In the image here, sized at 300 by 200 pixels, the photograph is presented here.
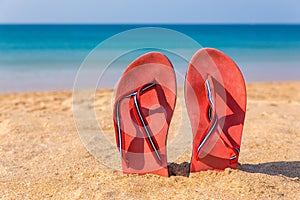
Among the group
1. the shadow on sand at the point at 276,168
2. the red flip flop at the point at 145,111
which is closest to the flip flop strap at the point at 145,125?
the red flip flop at the point at 145,111

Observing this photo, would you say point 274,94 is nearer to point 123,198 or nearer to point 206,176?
point 206,176

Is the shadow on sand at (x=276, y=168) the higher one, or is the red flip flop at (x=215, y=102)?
the red flip flop at (x=215, y=102)

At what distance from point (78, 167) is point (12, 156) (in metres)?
0.67

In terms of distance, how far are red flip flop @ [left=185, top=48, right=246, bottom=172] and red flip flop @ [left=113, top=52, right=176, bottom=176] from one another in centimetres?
15

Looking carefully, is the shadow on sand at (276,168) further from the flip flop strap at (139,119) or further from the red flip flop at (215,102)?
the flip flop strap at (139,119)

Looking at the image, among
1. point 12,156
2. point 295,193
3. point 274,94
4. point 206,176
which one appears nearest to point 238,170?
point 206,176

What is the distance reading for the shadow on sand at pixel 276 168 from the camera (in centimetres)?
289

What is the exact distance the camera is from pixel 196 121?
275 centimetres

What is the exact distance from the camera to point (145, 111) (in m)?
2.81

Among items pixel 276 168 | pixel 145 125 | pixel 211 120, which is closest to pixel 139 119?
pixel 145 125

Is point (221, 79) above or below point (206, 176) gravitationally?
above

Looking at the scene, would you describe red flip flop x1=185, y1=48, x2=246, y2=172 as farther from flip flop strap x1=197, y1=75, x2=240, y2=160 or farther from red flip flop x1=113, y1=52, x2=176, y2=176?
red flip flop x1=113, y1=52, x2=176, y2=176

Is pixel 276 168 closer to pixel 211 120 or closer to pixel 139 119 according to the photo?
pixel 211 120

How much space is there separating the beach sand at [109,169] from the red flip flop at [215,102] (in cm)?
20
